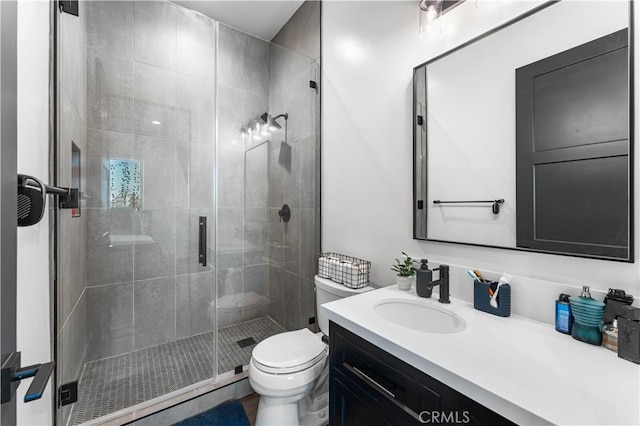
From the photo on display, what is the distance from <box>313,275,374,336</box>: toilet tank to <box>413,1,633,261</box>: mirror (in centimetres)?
48

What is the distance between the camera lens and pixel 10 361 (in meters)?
0.48

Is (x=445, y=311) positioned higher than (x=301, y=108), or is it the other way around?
(x=301, y=108)

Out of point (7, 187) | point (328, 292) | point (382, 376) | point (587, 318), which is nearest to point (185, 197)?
point (328, 292)

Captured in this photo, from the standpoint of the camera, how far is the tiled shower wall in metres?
1.88

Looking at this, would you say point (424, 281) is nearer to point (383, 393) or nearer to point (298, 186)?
point (383, 393)

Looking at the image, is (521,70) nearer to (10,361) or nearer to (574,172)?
(574,172)

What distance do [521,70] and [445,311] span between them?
992mm

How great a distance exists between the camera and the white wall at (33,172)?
30.7 inches

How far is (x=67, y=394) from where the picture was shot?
4.44ft

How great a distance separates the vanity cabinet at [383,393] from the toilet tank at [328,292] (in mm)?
435

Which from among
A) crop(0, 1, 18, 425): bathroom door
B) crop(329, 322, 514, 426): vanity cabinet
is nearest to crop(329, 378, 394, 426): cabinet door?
crop(329, 322, 514, 426): vanity cabinet

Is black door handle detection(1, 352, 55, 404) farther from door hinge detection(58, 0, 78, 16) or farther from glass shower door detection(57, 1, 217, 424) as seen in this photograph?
door hinge detection(58, 0, 78, 16)

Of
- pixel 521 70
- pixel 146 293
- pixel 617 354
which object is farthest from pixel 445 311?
pixel 146 293

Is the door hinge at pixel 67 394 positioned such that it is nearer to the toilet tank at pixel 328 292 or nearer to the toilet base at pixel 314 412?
the toilet base at pixel 314 412
